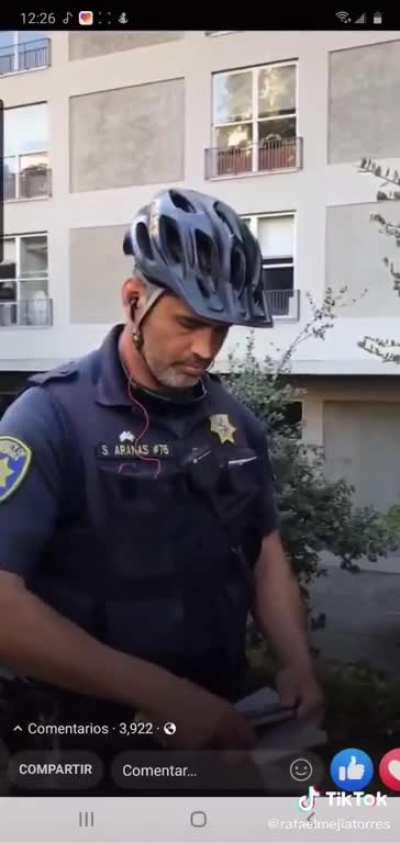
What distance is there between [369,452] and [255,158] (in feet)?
1.72

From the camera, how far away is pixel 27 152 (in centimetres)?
137

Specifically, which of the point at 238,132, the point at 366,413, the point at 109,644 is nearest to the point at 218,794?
the point at 109,644

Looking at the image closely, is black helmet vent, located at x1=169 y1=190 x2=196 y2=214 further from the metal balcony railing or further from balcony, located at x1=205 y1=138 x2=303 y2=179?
the metal balcony railing

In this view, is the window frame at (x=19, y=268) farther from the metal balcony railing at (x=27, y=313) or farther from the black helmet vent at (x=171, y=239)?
the black helmet vent at (x=171, y=239)

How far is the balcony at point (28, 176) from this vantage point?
1.34 m

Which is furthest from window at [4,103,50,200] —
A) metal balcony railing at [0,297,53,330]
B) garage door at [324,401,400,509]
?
garage door at [324,401,400,509]

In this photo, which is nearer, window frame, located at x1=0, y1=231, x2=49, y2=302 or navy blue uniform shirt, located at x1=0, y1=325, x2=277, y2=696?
navy blue uniform shirt, located at x1=0, y1=325, x2=277, y2=696

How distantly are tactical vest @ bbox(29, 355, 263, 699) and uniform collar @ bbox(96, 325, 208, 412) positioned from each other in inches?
0.6

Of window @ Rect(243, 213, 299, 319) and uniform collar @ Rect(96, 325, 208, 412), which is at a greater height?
window @ Rect(243, 213, 299, 319)

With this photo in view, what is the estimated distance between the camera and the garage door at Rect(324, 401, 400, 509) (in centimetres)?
132
